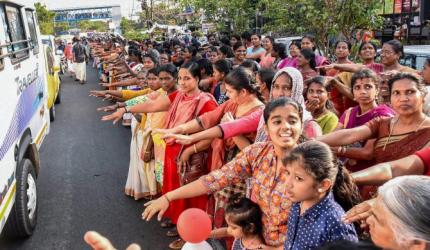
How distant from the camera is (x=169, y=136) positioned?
2.84 metres

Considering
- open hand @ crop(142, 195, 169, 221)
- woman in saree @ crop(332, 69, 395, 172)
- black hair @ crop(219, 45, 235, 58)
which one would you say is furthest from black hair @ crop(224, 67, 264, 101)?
black hair @ crop(219, 45, 235, 58)


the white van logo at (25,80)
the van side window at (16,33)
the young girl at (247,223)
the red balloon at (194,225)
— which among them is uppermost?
the van side window at (16,33)

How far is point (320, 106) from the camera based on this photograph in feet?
11.5

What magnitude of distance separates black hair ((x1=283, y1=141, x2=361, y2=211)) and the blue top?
0.09 metres

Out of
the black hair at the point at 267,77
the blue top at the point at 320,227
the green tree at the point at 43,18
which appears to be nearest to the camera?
the blue top at the point at 320,227

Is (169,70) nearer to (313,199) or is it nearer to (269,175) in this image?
(269,175)

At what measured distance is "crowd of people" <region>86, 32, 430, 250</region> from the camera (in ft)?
5.75

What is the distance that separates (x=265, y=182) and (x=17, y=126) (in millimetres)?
2409

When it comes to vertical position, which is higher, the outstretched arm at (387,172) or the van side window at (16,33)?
the van side window at (16,33)

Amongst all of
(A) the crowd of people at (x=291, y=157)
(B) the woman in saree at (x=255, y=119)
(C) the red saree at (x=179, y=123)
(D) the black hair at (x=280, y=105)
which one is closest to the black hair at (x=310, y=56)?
(A) the crowd of people at (x=291, y=157)

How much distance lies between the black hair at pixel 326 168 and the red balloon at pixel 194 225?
17.0 inches

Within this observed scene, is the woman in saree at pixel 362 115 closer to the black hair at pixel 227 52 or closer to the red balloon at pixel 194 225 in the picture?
the red balloon at pixel 194 225

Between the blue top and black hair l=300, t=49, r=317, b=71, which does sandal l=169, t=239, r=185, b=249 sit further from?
black hair l=300, t=49, r=317, b=71

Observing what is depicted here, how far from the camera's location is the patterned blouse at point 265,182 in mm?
2211
